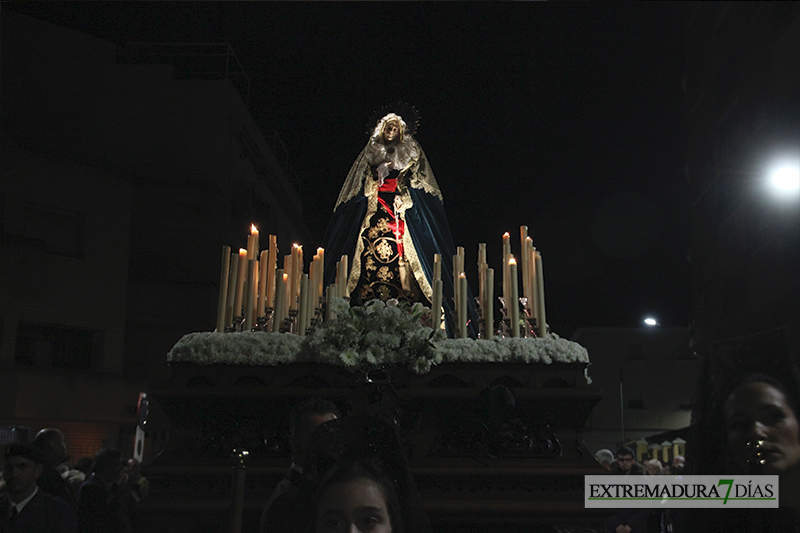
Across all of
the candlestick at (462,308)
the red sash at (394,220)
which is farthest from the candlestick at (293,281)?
the red sash at (394,220)

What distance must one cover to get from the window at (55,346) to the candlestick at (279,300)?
31.6 feet

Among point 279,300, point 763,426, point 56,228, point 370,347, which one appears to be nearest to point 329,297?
point 279,300

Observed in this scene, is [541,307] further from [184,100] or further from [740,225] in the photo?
[184,100]

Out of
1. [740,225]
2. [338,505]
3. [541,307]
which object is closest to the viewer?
[338,505]

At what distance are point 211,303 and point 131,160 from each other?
2927 millimetres

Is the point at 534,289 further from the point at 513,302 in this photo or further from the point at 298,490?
the point at 298,490

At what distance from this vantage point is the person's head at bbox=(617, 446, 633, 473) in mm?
6322

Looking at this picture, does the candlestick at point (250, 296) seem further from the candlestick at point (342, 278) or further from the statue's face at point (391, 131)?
the statue's face at point (391, 131)

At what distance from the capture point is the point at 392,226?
5828 mm

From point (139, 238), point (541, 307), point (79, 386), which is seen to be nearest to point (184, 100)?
point (139, 238)

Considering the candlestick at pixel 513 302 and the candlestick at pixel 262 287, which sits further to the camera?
the candlestick at pixel 262 287

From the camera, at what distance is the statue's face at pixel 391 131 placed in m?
6.07

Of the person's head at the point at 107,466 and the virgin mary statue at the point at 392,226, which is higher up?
the virgin mary statue at the point at 392,226

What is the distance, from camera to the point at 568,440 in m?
3.85
